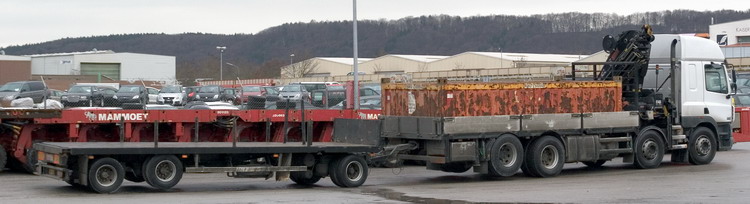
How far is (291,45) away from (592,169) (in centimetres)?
14718

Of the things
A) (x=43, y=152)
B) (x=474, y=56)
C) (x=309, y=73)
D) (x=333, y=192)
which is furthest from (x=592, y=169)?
(x=309, y=73)

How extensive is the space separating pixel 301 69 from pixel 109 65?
17073mm

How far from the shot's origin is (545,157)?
2031cm

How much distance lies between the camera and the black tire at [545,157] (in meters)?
19.9

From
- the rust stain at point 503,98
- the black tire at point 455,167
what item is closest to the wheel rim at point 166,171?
the rust stain at point 503,98

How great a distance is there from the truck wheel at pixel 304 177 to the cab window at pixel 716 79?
962cm

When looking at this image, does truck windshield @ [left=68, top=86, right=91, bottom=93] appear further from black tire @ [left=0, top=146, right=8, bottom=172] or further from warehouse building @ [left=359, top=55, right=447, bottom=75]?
warehouse building @ [left=359, top=55, right=447, bottom=75]

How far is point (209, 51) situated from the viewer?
164 metres

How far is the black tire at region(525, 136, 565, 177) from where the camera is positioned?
65.4 ft

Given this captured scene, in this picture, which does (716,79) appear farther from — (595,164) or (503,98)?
(503,98)

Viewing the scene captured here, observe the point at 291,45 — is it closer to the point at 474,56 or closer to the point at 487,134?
the point at 474,56

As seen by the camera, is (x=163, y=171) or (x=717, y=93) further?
(x=717, y=93)

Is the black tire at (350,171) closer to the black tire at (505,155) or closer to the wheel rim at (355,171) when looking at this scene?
the wheel rim at (355,171)

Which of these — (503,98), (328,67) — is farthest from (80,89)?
(328,67)
